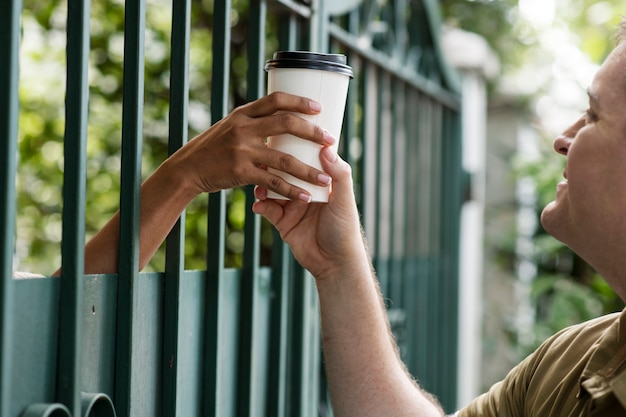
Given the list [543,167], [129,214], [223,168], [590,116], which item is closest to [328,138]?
[223,168]

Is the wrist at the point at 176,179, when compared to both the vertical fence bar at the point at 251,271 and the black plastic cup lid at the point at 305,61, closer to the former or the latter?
the black plastic cup lid at the point at 305,61

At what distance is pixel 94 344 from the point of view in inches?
49.4

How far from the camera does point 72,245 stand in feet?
3.78

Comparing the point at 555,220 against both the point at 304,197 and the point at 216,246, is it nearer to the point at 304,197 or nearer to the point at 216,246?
the point at 304,197

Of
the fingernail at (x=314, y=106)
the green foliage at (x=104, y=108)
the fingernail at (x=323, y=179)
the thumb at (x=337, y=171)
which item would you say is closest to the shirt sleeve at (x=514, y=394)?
the thumb at (x=337, y=171)

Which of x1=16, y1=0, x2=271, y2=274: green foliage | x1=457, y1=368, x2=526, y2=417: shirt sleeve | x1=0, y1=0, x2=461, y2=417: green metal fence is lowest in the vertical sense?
x1=457, y1=368, x2=526, y2=417: shirt sleeve

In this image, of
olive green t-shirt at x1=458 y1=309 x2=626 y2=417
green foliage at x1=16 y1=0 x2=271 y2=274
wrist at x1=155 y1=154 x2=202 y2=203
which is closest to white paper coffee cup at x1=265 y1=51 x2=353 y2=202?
wrist at x1=155 y1=154 x2=202 y2=203

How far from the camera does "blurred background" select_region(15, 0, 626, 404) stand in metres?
3.78

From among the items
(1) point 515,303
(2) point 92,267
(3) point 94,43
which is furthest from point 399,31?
(1) point 515,303

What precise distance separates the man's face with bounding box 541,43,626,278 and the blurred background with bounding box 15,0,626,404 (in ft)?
6.56

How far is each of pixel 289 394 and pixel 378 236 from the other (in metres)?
0.83

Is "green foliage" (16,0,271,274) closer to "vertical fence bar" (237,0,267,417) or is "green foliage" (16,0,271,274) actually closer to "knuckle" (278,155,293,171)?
"vertical fence bar" (237,0,267,417)

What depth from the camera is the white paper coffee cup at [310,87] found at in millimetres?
1307

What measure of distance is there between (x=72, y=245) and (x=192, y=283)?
0.46 metres
